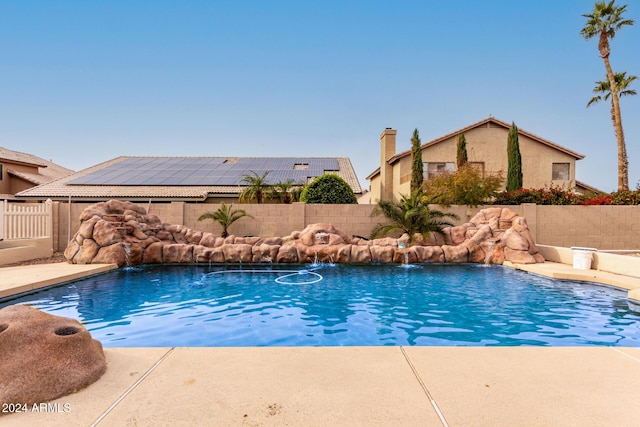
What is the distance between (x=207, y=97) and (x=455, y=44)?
45.7 feet

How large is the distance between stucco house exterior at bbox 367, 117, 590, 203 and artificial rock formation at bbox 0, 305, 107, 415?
21281mm

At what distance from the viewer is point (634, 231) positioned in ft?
45.6

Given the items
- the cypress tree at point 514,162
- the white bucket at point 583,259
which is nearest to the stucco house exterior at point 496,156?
the cypress tree at point 514,162

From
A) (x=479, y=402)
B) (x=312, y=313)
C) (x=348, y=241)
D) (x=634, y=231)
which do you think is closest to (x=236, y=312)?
(x=312, y=313)

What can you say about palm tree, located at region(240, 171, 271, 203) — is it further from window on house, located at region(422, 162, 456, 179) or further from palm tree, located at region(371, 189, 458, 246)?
window on house, located at region(422, 162, 456, 179)

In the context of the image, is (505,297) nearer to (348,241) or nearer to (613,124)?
(348,241)

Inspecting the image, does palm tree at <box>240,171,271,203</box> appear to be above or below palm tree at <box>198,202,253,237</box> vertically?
above

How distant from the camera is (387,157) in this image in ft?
81.9

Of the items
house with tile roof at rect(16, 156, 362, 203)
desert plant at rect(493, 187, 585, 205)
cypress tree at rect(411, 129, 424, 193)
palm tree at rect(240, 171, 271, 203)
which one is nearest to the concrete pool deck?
palm tree at rect(240, 171, 271, 203)

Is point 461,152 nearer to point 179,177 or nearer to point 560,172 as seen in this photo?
point 560,172

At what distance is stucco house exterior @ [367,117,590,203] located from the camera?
22875 mm

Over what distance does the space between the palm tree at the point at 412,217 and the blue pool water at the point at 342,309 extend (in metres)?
3.24

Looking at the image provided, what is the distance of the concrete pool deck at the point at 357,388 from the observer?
215cm

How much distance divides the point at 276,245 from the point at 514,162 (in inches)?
709
